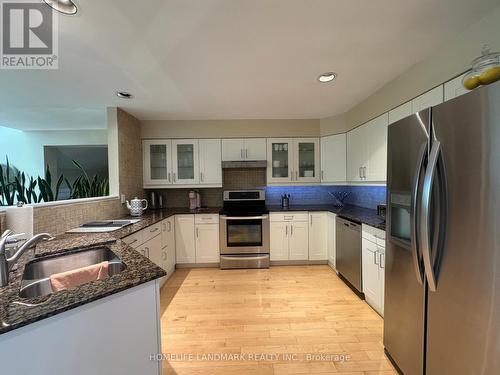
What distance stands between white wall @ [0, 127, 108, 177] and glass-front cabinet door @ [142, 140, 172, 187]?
1.75 m

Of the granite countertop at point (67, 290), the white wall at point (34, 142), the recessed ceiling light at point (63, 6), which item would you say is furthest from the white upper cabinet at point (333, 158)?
the white wall at point (34, 142)

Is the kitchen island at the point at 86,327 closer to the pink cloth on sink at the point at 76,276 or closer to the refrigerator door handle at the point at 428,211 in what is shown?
the pink cloth on sink at the point at 76,276

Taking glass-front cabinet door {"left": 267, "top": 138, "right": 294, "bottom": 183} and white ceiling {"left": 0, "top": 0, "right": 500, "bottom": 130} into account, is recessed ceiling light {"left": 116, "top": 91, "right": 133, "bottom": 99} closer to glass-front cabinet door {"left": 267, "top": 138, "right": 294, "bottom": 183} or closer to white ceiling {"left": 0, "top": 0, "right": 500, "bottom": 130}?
white ceiling {"left": 0, "top": 0, "right": 500, "bottom": 130}

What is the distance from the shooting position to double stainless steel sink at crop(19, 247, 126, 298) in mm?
1204

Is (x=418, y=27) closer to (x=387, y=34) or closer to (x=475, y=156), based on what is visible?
(x=387, y=34)

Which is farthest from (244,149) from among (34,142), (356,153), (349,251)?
(34,142)

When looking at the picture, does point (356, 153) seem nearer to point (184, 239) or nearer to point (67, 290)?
point (184, 239)

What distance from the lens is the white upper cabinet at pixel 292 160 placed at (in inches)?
144

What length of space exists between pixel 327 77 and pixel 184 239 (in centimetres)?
291

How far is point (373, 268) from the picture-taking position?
2.23 m

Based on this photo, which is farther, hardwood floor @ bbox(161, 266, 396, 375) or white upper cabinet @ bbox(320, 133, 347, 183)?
white upper cabinet @ bbox(320, 133, 347, 183)

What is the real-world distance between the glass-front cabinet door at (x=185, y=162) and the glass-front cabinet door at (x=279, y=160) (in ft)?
4.04

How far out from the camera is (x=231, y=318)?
2.16 m

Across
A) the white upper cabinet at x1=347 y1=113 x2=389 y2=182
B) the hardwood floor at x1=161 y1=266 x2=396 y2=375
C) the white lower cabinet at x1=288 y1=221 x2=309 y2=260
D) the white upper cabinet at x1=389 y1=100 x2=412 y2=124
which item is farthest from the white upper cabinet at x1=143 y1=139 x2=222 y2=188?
the white upper cabinet at x1=389 y1=100 x2=412 y2=124
